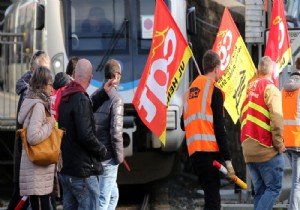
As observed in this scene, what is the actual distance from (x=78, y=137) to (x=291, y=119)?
3.17 m

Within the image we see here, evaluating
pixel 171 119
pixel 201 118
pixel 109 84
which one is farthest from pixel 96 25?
pixel 201 118

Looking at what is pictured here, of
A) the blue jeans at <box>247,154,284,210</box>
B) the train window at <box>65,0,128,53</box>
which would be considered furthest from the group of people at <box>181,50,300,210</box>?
the train window at <box>65,0,128,53</box>

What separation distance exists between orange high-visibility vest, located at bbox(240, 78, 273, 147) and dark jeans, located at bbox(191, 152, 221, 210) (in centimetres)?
89

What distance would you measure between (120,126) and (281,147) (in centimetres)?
169

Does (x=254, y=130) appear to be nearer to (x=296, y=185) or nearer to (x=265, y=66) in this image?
(x=265, y=66)

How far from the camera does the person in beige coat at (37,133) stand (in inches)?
311

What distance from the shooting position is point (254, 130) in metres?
9.59

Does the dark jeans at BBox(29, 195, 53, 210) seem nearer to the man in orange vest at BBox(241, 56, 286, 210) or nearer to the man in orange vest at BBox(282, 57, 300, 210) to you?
the man in orange vest at BBox(241, 56, 286, 210)

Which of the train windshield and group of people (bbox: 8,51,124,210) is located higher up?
the train windshield

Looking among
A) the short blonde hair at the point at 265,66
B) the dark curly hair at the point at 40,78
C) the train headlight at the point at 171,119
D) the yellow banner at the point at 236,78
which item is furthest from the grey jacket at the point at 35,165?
the train headlight at the point at 171,119

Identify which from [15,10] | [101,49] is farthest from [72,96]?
[15,10]

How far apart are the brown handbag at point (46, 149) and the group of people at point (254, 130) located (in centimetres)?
149

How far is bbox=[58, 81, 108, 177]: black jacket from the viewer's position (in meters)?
8.03

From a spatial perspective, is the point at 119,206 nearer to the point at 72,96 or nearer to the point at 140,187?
the point at 140,187
